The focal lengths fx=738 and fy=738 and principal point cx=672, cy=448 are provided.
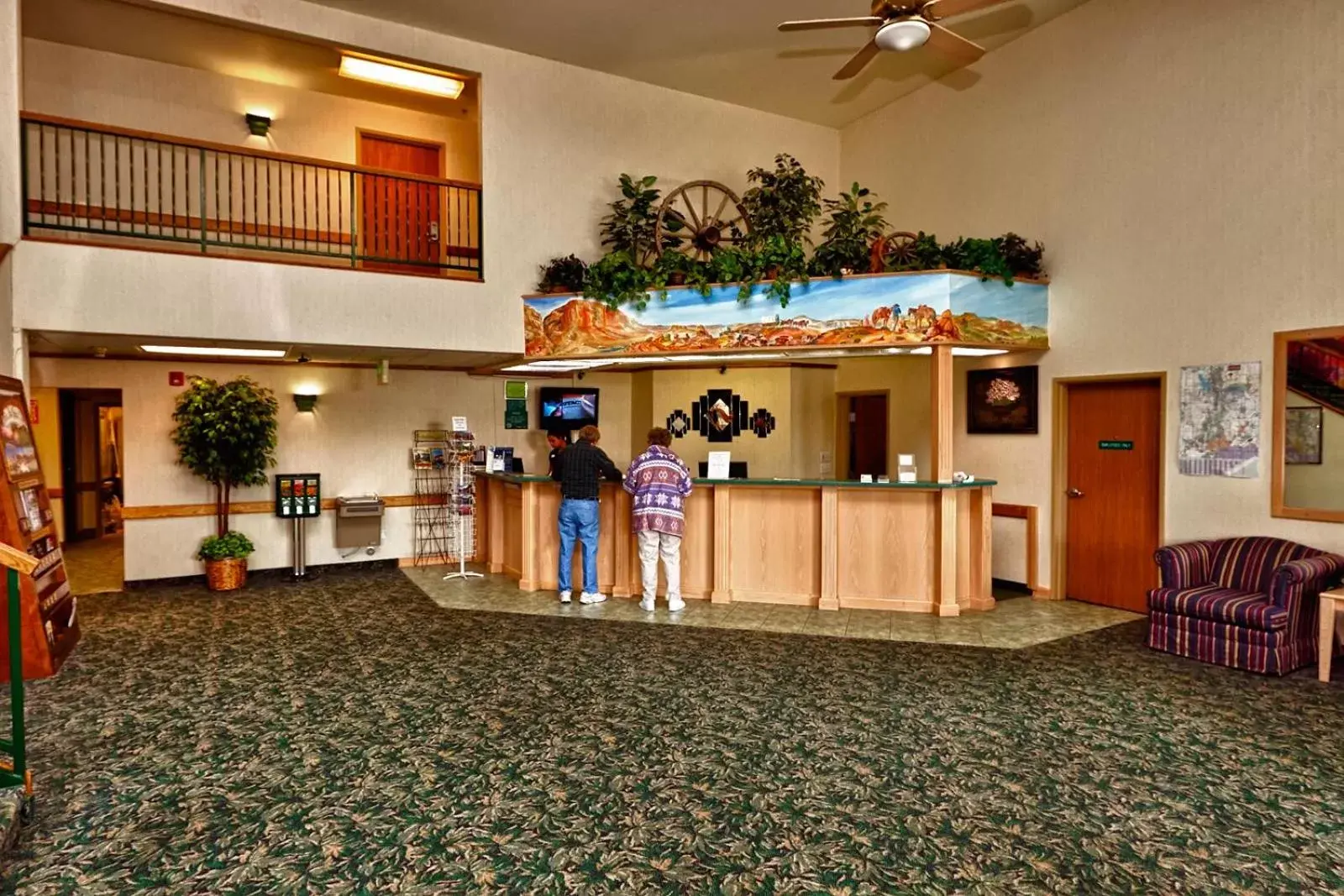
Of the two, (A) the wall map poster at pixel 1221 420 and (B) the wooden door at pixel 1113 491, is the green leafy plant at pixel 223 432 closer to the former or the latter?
(B) the wooden door at pixel 1113 491

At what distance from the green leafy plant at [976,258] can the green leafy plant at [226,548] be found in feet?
25.2

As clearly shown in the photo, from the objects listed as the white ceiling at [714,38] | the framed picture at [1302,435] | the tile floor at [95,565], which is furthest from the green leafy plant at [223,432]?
the framed picture at [1302,435]

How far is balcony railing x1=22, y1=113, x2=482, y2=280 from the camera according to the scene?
640 centimetres

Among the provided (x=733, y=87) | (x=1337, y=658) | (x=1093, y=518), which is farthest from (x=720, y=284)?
(x=1337, y=658)

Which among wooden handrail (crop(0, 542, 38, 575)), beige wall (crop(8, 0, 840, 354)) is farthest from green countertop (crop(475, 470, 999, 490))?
wooden handrail (crop(0, 542, 38, 575))

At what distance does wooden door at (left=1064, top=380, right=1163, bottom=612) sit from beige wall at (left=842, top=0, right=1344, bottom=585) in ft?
0.80

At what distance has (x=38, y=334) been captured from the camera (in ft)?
19.0

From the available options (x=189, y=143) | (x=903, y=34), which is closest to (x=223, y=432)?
(x=189, y=143)

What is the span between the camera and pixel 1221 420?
5992 mm

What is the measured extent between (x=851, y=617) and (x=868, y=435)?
437cm

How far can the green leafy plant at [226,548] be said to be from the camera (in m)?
7.66

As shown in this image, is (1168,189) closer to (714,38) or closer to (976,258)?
(976,258)

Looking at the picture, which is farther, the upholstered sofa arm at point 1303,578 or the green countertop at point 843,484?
the green countertop at point 843,484

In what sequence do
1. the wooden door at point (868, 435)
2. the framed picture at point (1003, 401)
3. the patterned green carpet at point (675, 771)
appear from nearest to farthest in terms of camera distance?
1. the patterned green carpet at point (675, 771)
2. the framed picture at point (1003, 401)
3. the wooden door at point (868, 435)
